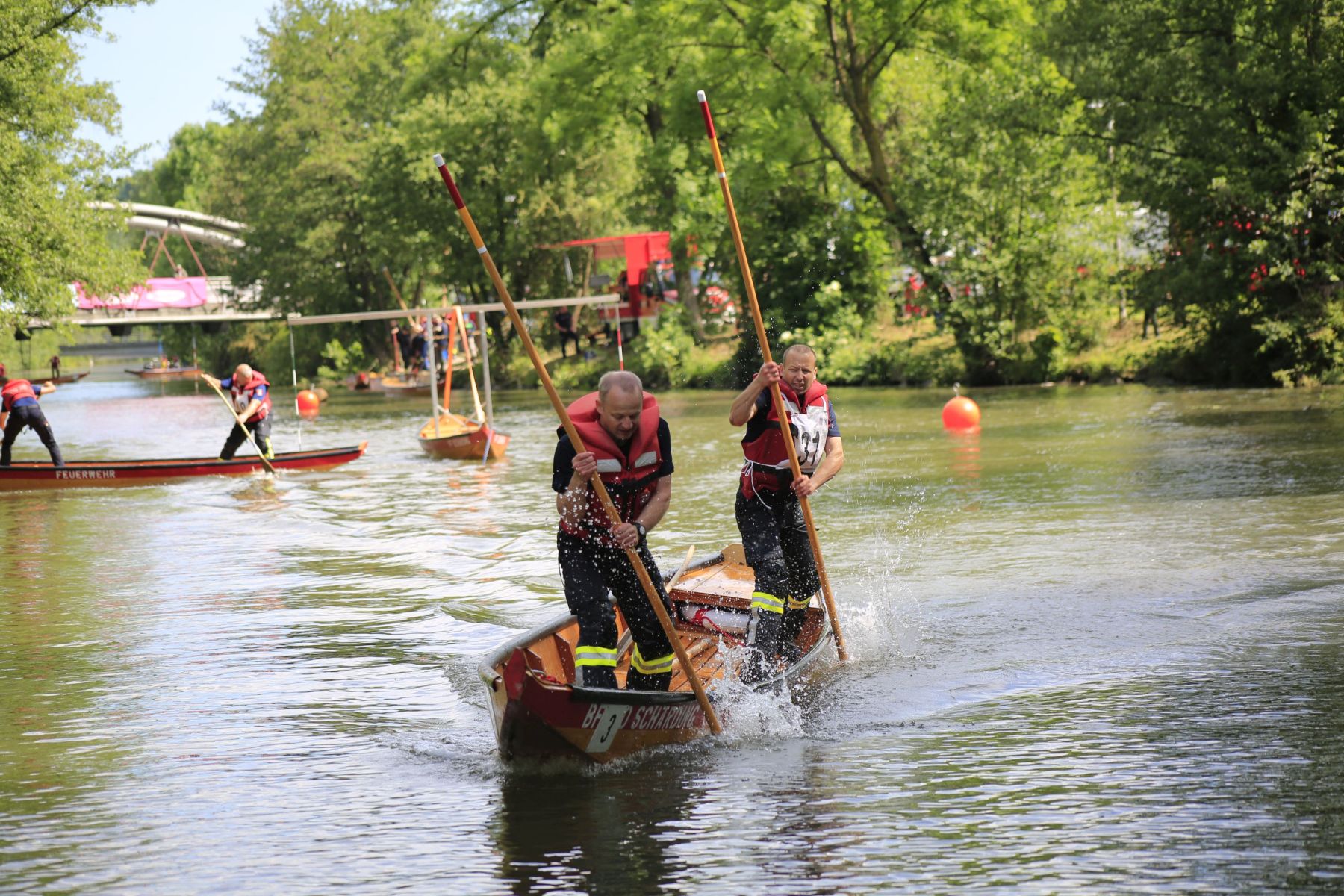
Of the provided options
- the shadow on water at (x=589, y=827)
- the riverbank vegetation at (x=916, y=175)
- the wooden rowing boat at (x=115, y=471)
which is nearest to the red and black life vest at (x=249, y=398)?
the wooden rowing boat at (x=115, y=471)

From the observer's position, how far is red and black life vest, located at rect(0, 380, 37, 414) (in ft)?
74.5

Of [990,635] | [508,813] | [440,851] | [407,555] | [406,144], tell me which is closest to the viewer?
[440,851]

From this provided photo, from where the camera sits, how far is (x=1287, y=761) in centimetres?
666

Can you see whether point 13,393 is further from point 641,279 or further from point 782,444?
point 641,279

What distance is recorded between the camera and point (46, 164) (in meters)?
33.8

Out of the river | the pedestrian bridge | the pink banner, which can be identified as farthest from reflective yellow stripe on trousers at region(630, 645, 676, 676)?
the pink banner

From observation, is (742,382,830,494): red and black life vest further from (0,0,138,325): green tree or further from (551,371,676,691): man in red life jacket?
(0,0,138,325): green tree

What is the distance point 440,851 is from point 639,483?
6.56ft

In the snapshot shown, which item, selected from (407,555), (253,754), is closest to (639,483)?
(253,754)

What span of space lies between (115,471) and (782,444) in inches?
638

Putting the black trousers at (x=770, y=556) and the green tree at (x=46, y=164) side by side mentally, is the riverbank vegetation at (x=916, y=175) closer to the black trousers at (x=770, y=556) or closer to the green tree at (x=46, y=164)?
the black trousers at (x=770, y=556)

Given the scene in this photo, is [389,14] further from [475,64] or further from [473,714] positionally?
[473,714]

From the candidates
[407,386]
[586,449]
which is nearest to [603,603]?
[586,449]

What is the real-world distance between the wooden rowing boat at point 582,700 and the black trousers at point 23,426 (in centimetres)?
1611
